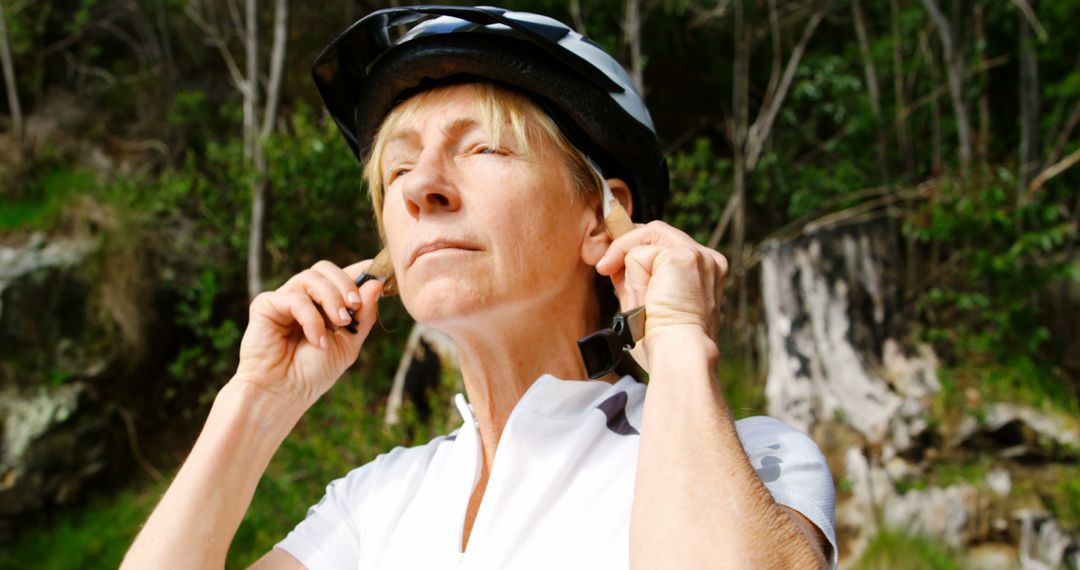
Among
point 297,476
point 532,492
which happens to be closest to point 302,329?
point 532,492

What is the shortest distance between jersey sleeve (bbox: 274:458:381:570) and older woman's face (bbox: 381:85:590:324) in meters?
0.54

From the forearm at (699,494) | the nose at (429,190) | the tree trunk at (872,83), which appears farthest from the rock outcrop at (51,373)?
the tree trunk at (872,83)

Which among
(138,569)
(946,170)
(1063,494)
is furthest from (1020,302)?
(138,569)

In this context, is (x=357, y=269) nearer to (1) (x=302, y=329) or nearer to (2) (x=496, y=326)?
(1) (x=302, y=329)

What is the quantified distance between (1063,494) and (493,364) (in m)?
6.01

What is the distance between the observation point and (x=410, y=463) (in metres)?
1.96

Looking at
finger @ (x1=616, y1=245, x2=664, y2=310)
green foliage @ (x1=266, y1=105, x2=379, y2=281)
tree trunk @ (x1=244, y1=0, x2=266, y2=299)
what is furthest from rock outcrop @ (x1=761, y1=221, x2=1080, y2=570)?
finger @ (x1=616, y1=245, x2=664, y2=310)

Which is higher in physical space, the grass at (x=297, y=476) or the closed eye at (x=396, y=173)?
the closed eye at (x=396, y=173)

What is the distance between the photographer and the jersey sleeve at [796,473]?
1.32 m

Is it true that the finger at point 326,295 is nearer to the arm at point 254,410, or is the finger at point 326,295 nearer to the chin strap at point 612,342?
the arm at point 254,410

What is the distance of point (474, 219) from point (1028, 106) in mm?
9503

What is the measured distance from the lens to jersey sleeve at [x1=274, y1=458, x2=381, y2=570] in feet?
5.92

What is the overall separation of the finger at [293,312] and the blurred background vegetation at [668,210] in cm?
385

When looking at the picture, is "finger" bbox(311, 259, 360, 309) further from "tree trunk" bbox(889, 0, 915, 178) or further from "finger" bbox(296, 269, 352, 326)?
"tree trunk" bbox(889, 0, 915, 178)
